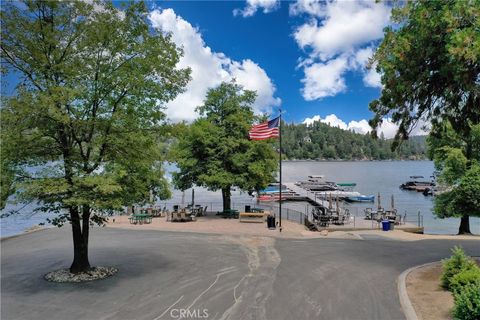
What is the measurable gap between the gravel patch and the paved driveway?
0.44m

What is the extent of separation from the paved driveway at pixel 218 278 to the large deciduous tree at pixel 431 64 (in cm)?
686

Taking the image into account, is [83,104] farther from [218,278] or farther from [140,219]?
[140,219]

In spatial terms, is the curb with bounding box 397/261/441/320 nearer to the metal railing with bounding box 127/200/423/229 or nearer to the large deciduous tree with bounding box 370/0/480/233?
the large deciduous tree with bounding box 370/0/480/233

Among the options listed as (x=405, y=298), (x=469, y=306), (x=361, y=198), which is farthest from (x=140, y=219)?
(x=361, y=198)

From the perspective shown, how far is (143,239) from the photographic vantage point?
2275 centimetres

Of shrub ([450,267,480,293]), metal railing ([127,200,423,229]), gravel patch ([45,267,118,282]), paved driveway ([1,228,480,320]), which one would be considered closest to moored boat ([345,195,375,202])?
metal railing ([127,200,423,229])

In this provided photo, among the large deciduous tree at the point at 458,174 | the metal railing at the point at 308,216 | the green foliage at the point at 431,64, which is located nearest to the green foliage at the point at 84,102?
the green foliage at the point at 431,64

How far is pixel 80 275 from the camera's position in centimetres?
1452

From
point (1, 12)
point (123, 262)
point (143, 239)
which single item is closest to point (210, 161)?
point (143, 239)

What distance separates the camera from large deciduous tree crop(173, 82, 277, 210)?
106ft

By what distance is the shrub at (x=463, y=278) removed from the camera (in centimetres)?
1093

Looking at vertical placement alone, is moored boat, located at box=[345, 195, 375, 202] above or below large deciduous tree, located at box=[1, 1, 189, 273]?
below

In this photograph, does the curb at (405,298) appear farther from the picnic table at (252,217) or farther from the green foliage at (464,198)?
the green foliage at (464,198)

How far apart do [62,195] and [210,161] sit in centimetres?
2040
